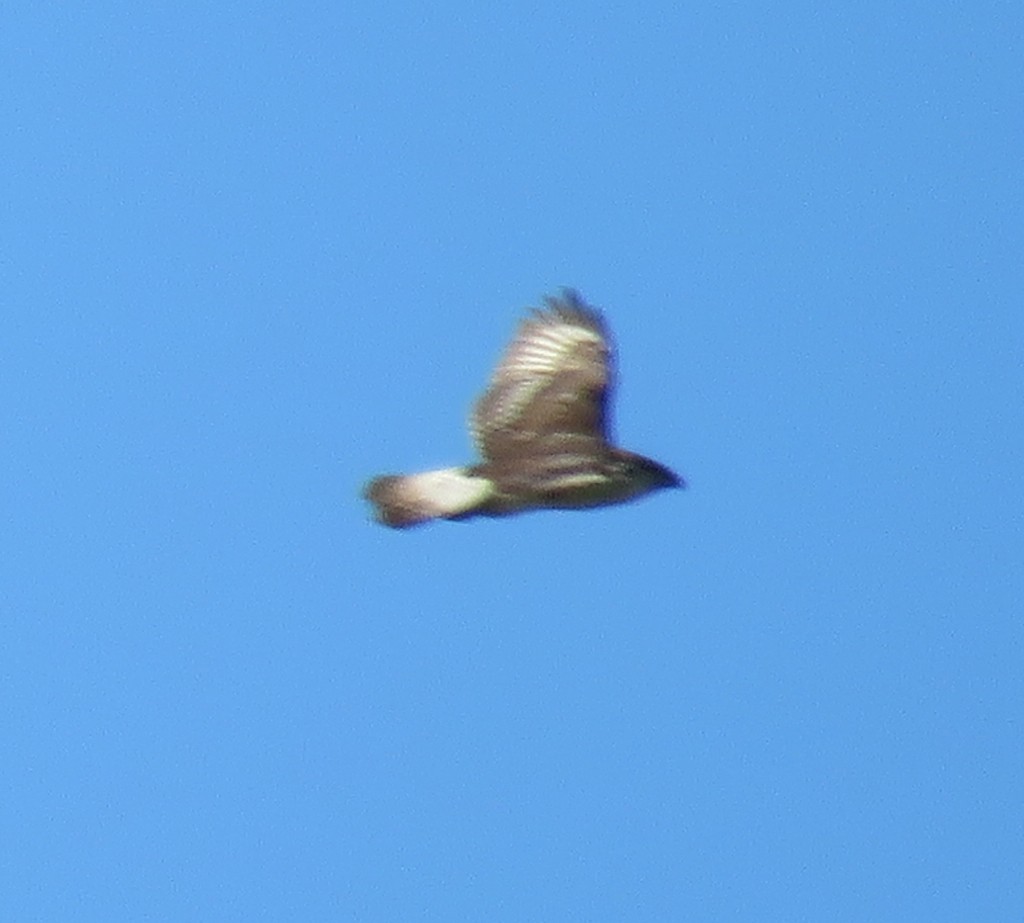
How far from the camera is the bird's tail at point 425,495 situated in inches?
524

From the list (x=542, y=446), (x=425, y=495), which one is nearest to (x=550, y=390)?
(x=542, y=446)

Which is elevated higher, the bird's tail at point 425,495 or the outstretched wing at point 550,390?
the outstretched wing at point 550,390

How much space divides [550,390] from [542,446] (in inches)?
29.4

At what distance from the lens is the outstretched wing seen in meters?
13.8

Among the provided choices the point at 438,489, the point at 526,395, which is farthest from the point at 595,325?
the point at 438,489

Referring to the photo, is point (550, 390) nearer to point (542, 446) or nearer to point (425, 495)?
point (542, 446)

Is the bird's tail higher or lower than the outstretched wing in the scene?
lower

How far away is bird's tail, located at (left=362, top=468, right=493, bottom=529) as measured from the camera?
13320 mm

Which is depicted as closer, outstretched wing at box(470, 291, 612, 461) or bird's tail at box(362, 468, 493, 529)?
bird's tail at box(362, 468, 493, 529)

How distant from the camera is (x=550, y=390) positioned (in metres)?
14.3

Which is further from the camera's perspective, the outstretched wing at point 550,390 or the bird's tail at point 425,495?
the outstretched wing at point 550,390

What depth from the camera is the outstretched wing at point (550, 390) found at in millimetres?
13812

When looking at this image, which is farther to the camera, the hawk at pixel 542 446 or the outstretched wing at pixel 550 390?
the outstretched wing at pixel 550 390

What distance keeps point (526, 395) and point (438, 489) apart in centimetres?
117
